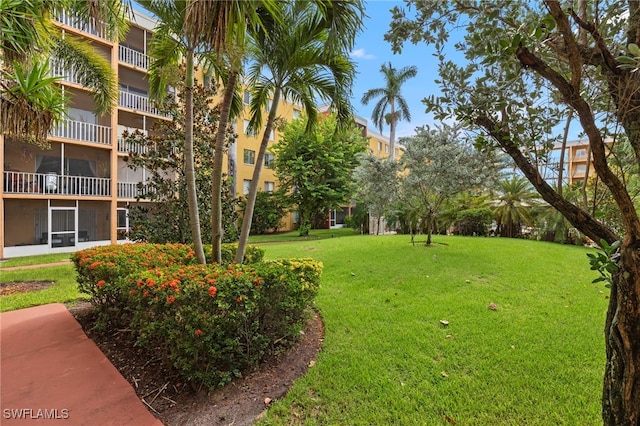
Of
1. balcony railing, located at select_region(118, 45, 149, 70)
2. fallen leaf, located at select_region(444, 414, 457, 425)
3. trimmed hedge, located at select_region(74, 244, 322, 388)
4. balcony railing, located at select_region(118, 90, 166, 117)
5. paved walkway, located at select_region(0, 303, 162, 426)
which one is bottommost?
paved walkway, located at select_region(0, 303, 162, 426)

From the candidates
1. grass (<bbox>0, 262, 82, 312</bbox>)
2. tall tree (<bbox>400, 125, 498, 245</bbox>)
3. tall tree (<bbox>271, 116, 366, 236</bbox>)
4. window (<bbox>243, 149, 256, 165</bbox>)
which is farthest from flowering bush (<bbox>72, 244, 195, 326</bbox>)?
window (<bbox>243, 149, 256, 165</bbox>)

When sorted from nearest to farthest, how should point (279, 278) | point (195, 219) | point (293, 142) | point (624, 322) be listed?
point (624, 322)
point (279, 278)
point (195, 219)
point (293, 142)

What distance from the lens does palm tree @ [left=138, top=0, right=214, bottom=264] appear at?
4270 millimetres

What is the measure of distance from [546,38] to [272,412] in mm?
3429

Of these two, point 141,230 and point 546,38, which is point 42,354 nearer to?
point 141,230

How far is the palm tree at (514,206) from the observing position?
15.6 metres

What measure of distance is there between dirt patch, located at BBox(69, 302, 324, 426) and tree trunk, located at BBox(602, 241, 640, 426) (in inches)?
99.7

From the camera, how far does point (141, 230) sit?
7.72 m

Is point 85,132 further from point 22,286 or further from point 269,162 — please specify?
point 269,162

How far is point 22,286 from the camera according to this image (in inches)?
283

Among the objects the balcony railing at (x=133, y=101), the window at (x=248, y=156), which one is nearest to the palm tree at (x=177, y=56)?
the balcony railing at (x=133, y=101)

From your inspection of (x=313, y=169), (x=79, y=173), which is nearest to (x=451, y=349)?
(x=313, y=169)

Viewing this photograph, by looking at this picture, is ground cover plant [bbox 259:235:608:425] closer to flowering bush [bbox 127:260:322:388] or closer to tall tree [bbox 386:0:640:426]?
flowering bush [bbox 127:260:322:388]

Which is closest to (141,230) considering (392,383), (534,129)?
(392,383)
